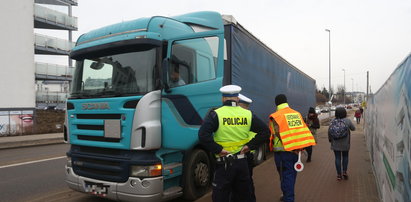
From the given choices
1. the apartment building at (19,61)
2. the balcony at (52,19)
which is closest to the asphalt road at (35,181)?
the apartment building at (19,61)

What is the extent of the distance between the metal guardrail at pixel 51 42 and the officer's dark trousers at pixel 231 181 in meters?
26.9

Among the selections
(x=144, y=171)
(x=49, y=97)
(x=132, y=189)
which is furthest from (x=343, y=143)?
(x=49, y=97)

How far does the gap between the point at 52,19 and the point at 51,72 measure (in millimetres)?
4479

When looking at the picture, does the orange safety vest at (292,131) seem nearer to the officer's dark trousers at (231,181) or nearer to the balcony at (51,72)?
the officer's dark trousers at (231,181)

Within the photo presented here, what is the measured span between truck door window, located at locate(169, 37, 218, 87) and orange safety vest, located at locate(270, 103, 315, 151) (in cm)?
134

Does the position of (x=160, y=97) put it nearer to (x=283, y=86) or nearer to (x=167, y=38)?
(x=167, y=38)

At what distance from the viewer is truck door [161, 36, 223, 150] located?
4.85 meters

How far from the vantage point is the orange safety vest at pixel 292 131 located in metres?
4.53

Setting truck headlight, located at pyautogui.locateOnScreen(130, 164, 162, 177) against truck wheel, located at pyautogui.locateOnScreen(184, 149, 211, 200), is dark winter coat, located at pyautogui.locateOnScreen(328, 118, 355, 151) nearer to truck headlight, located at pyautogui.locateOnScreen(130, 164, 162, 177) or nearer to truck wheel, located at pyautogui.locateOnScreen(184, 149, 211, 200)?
truck wheel, located at pyautogui.locateOnScreen(184, 149, 211, 200)

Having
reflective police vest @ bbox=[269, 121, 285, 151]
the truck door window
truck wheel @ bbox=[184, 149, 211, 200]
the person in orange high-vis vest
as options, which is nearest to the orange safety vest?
the person in orange high-vis vest

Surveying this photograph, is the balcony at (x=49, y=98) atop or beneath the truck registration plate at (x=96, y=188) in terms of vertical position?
atop

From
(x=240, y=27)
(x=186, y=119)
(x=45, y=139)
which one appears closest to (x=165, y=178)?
(x=186, y=119)

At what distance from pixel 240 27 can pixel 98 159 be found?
380 centimetres

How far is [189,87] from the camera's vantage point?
16.6ft
